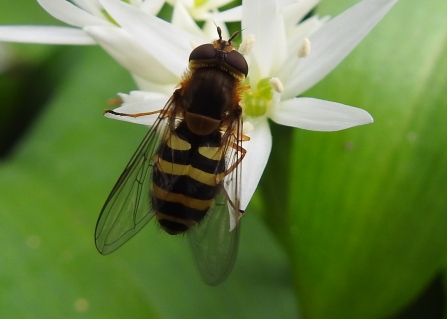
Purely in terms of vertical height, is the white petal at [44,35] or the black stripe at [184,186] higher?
the white petal at [44,35]

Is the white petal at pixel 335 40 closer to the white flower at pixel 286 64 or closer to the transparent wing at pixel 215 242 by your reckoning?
the white flower at pixel 286 64

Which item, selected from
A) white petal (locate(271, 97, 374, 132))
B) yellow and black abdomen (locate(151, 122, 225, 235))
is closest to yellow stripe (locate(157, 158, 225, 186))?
yellow and black abdomen (locate(151, 122, 225, 235))

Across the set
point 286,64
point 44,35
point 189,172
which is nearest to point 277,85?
point 286,64

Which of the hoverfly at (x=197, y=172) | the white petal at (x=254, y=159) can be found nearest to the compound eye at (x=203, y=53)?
the hoverfly at (x=197, y=172)

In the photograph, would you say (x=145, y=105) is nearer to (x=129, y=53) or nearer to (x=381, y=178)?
(x=129, y=53)

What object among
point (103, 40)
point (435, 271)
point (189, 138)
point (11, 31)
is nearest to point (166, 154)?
point (189, 138)

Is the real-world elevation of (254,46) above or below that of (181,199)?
above

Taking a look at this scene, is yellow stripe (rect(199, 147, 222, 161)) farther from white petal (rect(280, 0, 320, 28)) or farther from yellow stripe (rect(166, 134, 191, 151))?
white petal (rect(280, 0, 320, 28))
